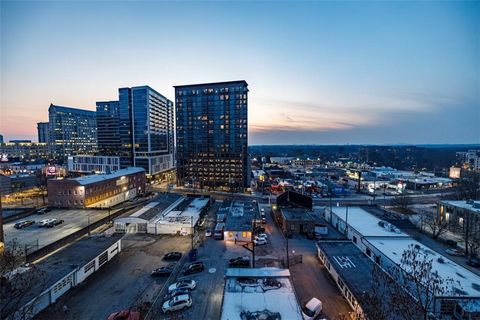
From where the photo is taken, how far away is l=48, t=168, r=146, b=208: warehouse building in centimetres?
4200

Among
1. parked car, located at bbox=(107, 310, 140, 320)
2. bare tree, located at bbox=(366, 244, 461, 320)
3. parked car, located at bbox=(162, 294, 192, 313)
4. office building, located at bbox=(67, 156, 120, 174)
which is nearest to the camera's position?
bare tree, located at bbox=(366, 244, 461, 320)

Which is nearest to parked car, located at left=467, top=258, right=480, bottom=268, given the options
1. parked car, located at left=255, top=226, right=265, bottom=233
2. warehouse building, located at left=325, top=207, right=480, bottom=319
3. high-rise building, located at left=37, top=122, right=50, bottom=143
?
warehouse building, located at left=325, top=207, right=480, bottom=319

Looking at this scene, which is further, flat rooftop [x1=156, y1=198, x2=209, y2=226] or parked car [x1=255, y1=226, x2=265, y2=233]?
flat rooftop [x1=156, y1=198, x2=209, y2=226]

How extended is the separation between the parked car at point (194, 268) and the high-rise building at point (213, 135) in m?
43.6

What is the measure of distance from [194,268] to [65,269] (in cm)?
1024

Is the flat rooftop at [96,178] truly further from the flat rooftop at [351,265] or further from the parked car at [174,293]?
the flat rooftop at [351,265]

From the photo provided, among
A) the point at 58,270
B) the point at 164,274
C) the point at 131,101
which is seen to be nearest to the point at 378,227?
the point at 164,274

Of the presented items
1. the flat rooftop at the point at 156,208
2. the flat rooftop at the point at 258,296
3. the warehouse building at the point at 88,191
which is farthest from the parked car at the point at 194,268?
the warehouse building at the point at 88,191

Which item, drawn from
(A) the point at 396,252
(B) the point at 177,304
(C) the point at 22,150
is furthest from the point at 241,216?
(C) the point at 22,150

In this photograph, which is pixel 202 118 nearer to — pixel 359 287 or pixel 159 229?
pixel 159 229

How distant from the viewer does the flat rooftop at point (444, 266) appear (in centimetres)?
1656

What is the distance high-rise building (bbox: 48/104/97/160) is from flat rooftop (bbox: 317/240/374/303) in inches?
5334

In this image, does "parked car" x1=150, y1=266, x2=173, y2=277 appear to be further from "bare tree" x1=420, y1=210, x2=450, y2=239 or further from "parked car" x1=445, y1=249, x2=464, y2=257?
"bare tree" x1=420, y1=210, x2=450, y2=239

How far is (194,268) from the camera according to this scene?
22.0 metres
